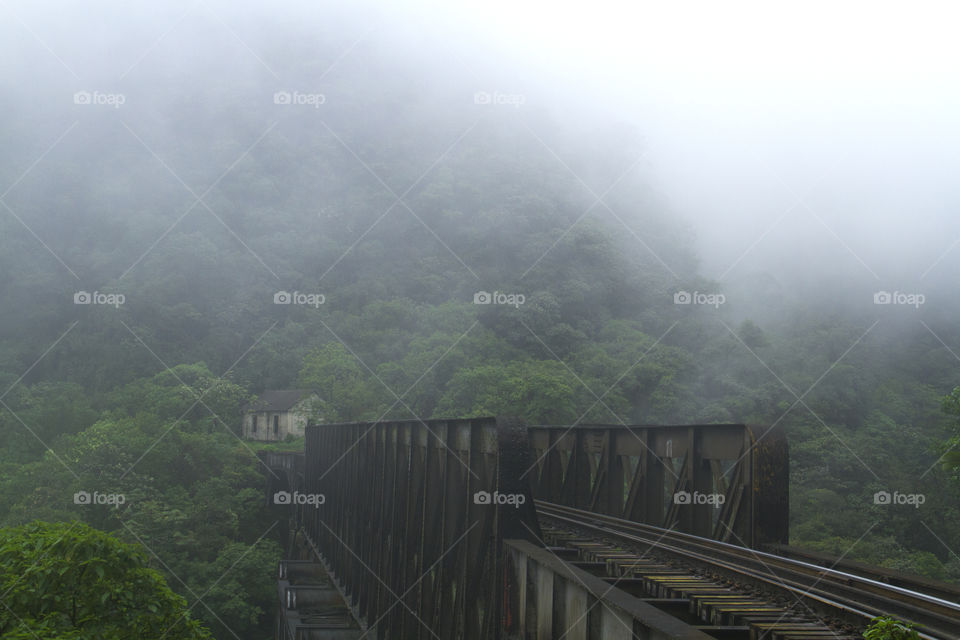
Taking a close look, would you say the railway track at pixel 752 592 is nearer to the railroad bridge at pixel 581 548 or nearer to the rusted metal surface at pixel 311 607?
the railroad bridge at pixel 581 548

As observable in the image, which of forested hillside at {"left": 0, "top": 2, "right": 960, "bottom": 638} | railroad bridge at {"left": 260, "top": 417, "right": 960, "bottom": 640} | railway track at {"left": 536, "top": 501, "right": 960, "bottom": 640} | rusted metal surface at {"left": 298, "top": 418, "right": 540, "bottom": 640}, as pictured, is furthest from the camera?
forested hillside at {"left": 0, "top": 2, "right": 960, "bottom": 638}

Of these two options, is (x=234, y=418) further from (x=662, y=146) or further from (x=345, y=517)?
(x=662, y=146)

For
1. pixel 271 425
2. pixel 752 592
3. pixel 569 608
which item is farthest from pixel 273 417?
pixel 569 608

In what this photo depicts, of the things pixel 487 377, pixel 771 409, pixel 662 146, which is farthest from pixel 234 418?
pixel 662 146

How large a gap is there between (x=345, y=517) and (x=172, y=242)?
78430mm

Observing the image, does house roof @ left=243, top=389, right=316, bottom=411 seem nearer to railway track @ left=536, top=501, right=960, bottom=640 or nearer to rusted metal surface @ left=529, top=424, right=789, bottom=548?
rusted metal surface @ left=529, top=424, right=789, bottom=548

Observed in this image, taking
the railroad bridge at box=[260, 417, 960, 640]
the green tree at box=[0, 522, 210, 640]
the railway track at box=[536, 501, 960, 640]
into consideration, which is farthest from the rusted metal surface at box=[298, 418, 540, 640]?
the green tree at box=[0, 522, 210, 640]

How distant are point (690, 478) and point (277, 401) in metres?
56.1

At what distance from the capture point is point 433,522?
9.42 meters

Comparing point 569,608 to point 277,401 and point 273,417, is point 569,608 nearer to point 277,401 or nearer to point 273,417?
point 273,417

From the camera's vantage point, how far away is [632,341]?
63875mm

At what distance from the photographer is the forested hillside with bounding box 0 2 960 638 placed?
35531 millimetres

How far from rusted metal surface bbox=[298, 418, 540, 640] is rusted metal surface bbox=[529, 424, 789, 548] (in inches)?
140

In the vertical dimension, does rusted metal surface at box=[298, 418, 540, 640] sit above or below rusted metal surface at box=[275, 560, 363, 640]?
above
